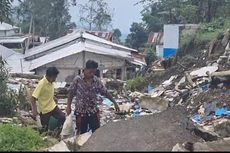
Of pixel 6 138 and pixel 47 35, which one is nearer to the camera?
pixel 6 138

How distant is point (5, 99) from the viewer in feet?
35.8

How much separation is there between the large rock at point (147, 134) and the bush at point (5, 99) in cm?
456

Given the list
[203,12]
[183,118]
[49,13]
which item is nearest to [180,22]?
[203,12]

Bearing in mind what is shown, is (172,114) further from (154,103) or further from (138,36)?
(138,36)

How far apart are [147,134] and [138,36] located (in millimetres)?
35995

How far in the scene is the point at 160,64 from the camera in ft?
71.5

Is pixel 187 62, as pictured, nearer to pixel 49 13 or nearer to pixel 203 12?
pixel 203 12

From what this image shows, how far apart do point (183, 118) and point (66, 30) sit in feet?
126

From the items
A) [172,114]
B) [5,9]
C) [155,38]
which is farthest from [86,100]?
[155,38]

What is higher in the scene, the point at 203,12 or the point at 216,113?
the point at 203,12

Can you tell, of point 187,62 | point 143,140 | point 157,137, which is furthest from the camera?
point 187,62

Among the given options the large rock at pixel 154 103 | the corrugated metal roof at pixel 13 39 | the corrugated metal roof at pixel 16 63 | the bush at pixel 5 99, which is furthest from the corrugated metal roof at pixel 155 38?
the bush at pixel 5 99

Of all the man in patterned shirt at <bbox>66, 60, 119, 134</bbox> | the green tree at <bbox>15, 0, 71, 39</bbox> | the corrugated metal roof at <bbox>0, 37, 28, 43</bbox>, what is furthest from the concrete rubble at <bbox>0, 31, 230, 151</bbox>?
the green tree at <bbox>15, 0, 71, 39</bbox>

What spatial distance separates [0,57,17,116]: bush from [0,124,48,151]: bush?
11.7ft
